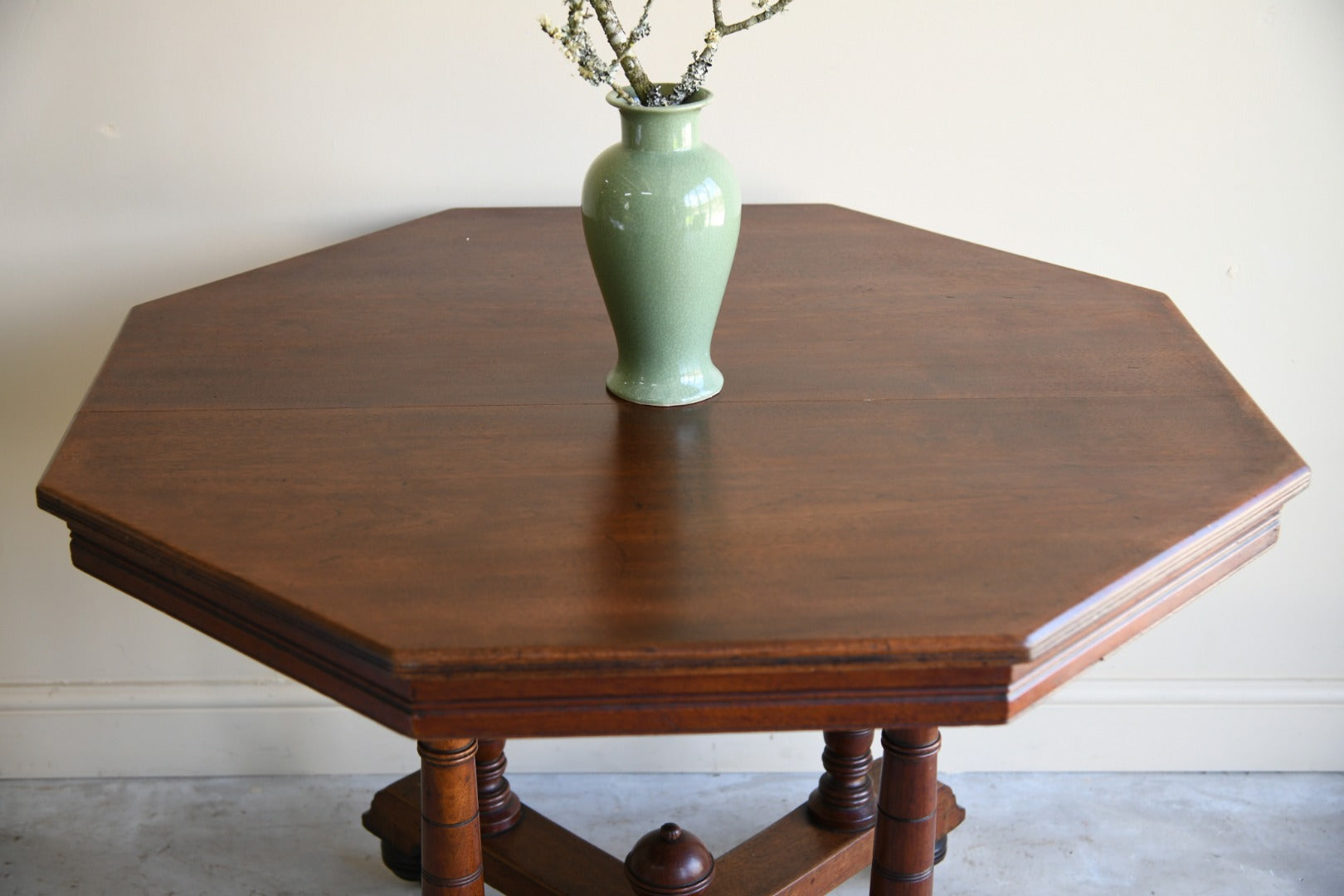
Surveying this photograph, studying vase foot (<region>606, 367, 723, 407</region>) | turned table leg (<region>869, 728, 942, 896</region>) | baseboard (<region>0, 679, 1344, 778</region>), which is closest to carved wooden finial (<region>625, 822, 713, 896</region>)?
turned table leg (<region>869, 728, 942, 896</region>)

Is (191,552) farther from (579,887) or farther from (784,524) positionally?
(579,887)

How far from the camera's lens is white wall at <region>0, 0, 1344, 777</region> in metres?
1.66

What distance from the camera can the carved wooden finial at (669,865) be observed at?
1354mm

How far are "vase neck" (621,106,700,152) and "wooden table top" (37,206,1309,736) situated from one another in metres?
0.23

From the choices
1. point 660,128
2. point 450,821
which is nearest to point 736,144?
point 660,128

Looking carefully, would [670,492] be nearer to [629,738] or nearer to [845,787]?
[845,787]

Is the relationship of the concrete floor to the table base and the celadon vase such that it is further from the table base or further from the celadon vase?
the celadon vase

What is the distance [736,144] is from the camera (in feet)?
5.63

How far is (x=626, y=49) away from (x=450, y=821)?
0.68 meters

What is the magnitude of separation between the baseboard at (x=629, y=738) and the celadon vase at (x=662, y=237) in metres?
0.97

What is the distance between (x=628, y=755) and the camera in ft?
6.63

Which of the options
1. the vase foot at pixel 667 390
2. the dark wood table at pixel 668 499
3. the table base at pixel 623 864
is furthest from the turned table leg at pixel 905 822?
the vase foot at pixel 667 390

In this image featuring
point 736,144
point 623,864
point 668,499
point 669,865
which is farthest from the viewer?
point 736,144

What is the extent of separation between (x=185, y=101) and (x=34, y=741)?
1015mm
